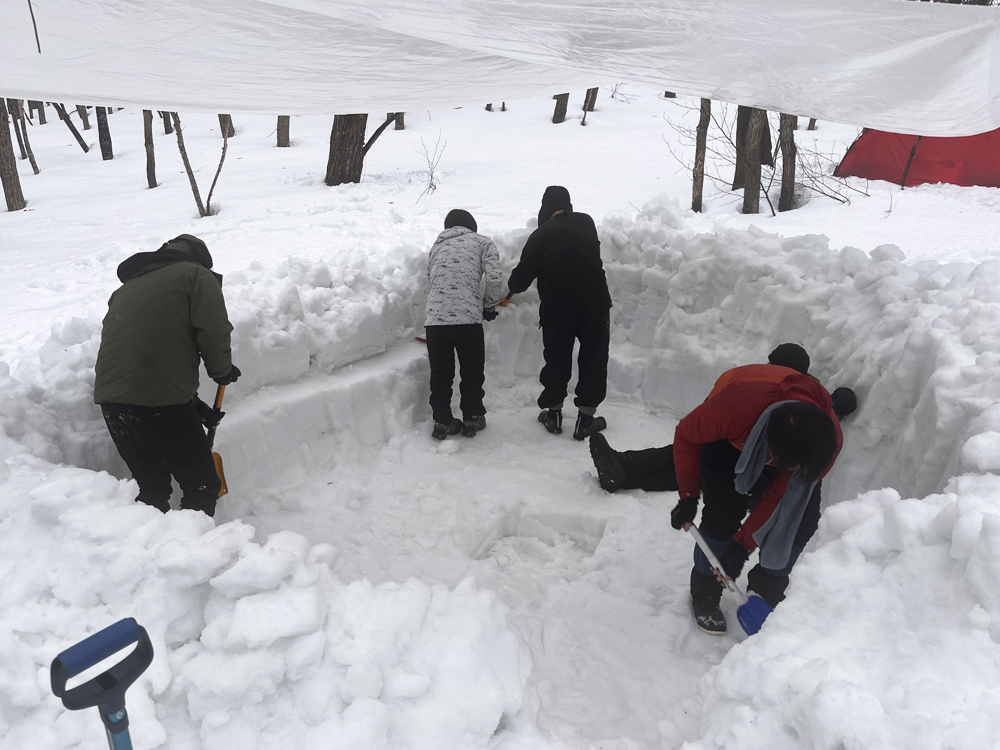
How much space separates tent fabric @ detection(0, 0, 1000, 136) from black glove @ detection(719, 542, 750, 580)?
2.01 metres

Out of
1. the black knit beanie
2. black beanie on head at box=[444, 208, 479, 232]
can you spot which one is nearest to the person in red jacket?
the black knit beanie

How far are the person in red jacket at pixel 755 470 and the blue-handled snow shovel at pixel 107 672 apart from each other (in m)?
1.76

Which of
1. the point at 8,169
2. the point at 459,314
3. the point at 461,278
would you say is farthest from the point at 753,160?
the point at 8,169

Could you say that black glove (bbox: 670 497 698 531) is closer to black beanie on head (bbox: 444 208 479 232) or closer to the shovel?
the shovel

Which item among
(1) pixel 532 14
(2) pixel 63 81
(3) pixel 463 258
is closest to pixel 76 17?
(2) pixel 63 81

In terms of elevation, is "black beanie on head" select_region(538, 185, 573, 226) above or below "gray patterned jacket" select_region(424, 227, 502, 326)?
above

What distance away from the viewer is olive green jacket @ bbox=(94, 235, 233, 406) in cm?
274

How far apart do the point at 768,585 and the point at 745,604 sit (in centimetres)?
13

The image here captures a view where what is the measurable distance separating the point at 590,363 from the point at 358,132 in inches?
293

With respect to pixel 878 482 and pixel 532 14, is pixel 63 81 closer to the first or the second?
pixel 532 14

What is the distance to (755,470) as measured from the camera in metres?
2.21

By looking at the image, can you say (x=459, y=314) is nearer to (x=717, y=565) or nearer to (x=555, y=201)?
(x=555, y=201)

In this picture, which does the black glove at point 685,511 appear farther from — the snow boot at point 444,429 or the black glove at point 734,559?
the snow boot at point 444,429

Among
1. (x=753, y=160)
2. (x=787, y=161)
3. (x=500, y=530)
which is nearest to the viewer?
(x=500, y=530)
